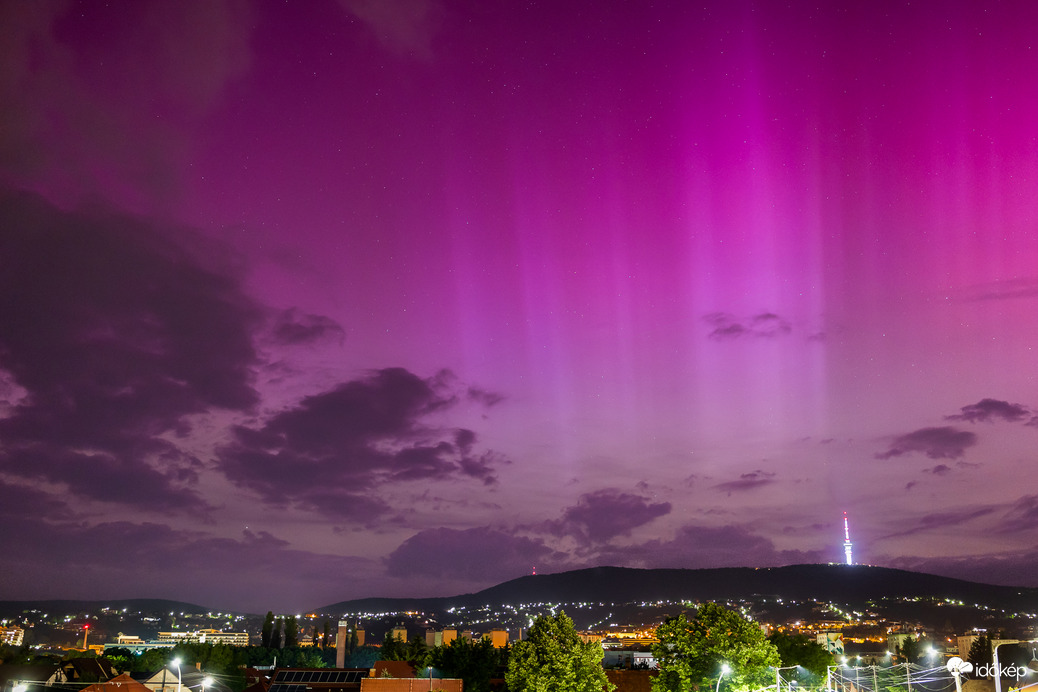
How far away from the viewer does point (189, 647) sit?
110m

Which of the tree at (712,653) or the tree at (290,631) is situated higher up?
the tree at (712,653)

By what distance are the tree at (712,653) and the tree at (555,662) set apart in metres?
4.75

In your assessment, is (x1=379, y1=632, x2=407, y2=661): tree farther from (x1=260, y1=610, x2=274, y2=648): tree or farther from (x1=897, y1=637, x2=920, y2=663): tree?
(x1=897, y1=637, x2=920, y2=663): tree

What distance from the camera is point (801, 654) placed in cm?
8325

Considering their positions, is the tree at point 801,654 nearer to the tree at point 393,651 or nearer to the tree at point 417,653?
the tree at point 417,653

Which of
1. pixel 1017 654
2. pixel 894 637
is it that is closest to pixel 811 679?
Answer: pixel 1017 654

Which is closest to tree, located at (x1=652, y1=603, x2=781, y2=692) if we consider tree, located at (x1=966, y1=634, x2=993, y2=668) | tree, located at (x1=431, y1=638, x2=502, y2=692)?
tree, located at (x1=431, y1=638, x2=502, y2=692)

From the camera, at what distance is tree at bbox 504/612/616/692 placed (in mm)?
50562

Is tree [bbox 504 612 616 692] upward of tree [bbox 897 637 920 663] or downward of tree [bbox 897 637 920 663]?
upward

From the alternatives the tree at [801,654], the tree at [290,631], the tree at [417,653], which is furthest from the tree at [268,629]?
the tree at [801,654]

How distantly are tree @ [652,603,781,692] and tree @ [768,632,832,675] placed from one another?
100ft

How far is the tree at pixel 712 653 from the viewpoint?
49.9 meters

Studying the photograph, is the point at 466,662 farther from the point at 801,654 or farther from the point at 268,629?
the point at 268,629

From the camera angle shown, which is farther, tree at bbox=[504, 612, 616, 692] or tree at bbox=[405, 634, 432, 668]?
tree at bbox=[405, 634, 432, 668]
